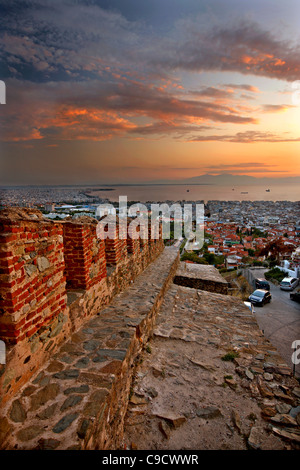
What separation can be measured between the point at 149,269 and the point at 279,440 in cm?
536

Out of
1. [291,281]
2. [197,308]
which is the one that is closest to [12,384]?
[197,308]

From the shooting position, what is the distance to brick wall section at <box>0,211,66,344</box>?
2094 mm

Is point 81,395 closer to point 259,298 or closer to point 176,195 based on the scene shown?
point 259,298

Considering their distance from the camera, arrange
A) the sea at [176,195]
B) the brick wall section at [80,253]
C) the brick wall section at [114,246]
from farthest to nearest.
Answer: the sea at [176,195] < the brick wall section at [114,246] < the brick wall section at [80,253]

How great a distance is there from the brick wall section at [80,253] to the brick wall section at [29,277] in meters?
0.55

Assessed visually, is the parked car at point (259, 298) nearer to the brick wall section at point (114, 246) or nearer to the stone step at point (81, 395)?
the brick wall section at point (114, 246)

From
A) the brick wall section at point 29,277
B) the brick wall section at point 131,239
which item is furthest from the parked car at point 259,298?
the brick wall section at point 29,277

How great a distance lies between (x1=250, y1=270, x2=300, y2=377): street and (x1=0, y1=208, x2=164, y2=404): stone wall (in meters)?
9.07

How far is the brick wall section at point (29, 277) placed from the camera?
6.87ft

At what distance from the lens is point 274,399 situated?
3.10 meters

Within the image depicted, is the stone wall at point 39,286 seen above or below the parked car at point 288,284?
above

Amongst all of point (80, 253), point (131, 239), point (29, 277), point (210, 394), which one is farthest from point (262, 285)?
point (29, 277)

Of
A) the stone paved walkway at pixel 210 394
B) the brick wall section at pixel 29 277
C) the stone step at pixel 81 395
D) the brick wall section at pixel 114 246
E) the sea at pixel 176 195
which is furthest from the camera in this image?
the sea at pixel 176 195
